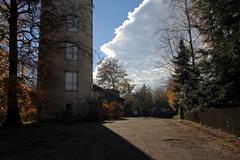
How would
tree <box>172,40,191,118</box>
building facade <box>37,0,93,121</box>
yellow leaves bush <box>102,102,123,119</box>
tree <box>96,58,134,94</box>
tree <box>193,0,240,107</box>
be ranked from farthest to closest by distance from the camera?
1. tree <box>96,58,134,94</box>
2. yellow leaves bush <box>102,102,123,119</box>
3. building facade <box>37,0,93,121</box>
4. tree <box>172,40,191,118</box>
5. tree <box>193,0,240,107</box>

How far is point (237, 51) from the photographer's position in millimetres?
17906

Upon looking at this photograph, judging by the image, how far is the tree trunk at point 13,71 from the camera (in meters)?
27.2

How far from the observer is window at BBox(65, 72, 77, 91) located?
45656 mm

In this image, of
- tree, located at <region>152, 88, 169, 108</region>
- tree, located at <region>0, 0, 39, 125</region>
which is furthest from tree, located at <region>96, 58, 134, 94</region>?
tree, located at <region>0, 0, 39, 125</region>

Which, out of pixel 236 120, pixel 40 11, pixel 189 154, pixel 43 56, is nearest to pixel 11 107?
pixel 43 56

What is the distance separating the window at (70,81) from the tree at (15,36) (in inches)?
643

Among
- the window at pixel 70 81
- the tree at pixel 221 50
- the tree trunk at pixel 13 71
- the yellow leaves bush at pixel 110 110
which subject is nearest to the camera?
the tree at pixel 221 50

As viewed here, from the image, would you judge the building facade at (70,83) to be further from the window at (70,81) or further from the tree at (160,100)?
the tree at (160,100)

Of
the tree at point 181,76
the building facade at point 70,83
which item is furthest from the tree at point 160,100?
the building facade at point 70,83

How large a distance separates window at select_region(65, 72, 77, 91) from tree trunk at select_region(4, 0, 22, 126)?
54.3 ft

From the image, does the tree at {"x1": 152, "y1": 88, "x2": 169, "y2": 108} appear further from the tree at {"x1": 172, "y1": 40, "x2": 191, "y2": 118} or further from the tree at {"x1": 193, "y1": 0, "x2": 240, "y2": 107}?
the tree at {"x1": 193, "y1": 0, "x2": 240, "y2": 107}

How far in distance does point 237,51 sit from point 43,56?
16773 millimetres

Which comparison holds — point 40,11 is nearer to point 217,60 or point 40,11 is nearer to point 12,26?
point 12,26

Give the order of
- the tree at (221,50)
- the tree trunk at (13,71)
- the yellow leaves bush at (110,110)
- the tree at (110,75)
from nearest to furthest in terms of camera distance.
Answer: the tree at (221,50) < the tree trunk at (13,71) < the yellow leaves bush at (110,110) < the tree at (110,75)
